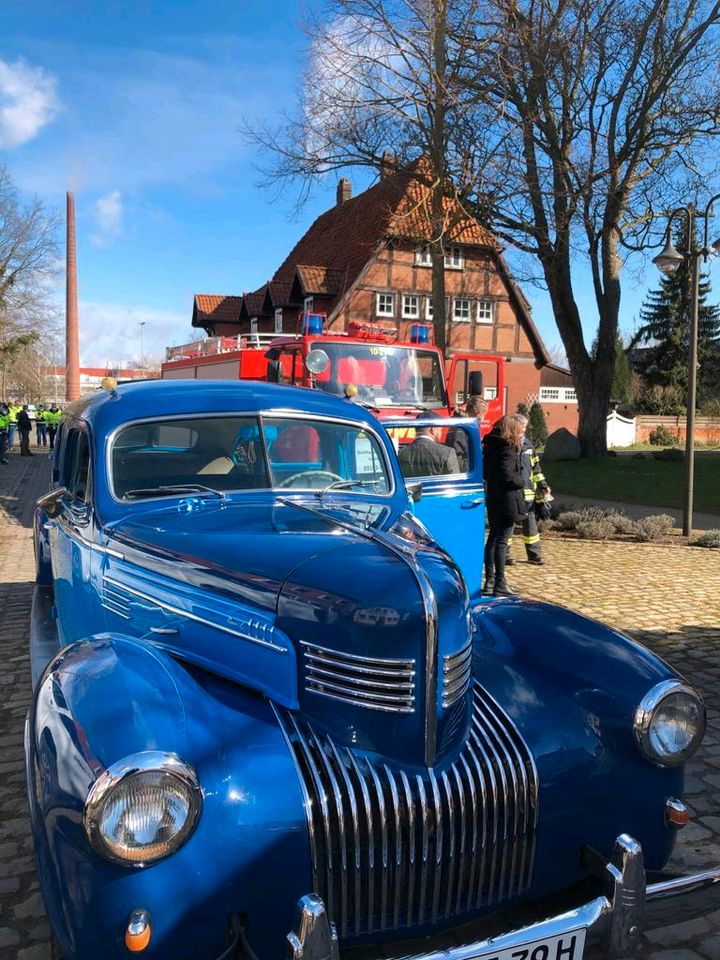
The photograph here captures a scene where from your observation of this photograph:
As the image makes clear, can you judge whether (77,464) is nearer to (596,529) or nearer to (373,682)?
(373,682)

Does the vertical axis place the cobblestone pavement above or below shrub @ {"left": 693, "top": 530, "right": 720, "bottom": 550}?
below

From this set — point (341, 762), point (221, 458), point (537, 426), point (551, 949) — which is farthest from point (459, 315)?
point (551, 949)

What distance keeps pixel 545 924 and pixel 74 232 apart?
34837mm

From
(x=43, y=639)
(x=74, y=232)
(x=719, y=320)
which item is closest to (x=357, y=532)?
(x=43, y=639)

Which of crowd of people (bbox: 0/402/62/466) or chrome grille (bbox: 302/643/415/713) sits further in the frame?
crowd of people (bbox: 0/402/62/466)

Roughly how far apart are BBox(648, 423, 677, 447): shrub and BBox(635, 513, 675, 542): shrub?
25339mm

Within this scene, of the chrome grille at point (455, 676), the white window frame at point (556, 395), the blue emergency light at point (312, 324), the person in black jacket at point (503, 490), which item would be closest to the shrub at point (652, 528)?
the person in black jacket at point (503, 490)

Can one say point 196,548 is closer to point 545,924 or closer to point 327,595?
point 327,595

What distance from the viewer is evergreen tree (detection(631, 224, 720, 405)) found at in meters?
44.6

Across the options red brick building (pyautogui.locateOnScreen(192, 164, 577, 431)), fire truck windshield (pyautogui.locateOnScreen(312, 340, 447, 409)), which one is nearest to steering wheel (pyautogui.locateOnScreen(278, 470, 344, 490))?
fire truck windshield (pyautogui.locateOnScreen(312, 340, 447, 409))

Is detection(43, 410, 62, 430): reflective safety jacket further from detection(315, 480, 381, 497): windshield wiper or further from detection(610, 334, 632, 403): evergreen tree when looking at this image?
detection(610, 334, 632, 403): evergreen tree

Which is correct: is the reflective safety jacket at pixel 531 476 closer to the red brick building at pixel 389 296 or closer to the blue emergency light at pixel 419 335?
the blue emergency light at pixel 419 335

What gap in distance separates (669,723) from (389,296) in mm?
27461

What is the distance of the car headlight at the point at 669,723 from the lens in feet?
8.34
